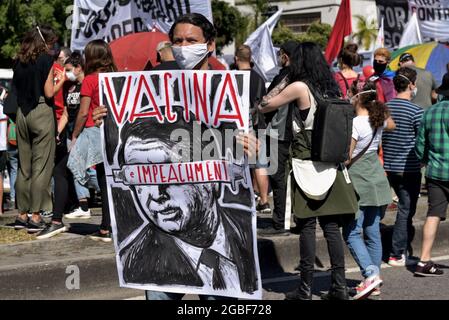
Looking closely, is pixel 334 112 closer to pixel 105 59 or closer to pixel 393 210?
pixel 105 59

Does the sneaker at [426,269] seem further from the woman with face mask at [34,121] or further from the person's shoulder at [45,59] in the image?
the person's shoulder at [45,59]

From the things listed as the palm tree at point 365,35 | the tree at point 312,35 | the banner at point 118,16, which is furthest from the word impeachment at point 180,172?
the palm tree at point 365,35

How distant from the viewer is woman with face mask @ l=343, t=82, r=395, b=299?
6918 mm

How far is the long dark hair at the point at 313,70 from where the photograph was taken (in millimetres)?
Answer: 6340

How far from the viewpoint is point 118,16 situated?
1216 centimetres

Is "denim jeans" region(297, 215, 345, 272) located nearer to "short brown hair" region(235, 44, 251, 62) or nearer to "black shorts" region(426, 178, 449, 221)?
"black shorts" region(426, 178, 449, 221)

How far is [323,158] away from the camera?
6184 mm

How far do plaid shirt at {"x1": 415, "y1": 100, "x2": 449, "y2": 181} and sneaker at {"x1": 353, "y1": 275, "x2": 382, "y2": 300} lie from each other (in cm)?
141

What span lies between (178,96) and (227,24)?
123 ft

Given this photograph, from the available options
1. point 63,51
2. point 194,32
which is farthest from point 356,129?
point 63,51

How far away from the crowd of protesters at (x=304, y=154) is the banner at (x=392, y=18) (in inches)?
260

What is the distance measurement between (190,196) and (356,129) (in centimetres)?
275

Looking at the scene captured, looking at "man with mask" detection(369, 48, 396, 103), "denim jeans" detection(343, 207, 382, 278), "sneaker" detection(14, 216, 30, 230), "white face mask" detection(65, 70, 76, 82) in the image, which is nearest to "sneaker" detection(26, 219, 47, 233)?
"sneaker" detection(14, 216, 30, 230)
